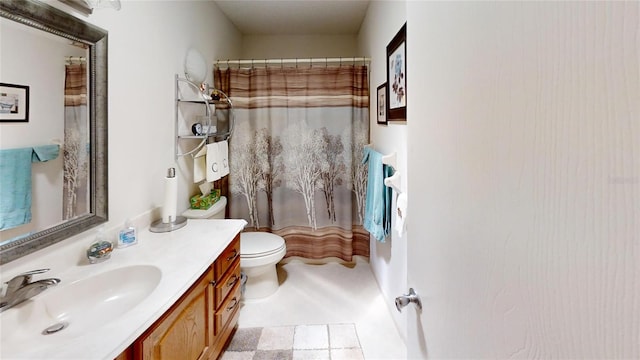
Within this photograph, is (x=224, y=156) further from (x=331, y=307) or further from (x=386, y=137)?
(x=331, y=307)

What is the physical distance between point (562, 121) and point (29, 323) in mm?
1378

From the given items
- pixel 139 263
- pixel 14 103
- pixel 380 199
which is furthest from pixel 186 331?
pixel 380 199

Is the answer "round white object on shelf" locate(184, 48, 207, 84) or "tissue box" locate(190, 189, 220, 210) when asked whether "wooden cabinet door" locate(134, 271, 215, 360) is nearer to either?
"tissue box" locate(190, 189, 220, 210)

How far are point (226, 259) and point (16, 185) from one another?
885 millimetres

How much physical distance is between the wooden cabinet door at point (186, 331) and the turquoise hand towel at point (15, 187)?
589 millimetres

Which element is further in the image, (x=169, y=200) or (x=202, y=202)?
(x=202, y=202)

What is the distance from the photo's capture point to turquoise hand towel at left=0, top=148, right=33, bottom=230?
1027 millimetres

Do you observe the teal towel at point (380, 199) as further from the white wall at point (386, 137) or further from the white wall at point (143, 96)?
the white wall at point (143, 96)

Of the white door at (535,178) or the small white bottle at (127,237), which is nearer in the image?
the white door at (535,178)

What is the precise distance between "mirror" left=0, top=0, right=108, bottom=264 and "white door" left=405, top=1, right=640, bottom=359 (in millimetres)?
1284

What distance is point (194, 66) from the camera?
230 centimetres

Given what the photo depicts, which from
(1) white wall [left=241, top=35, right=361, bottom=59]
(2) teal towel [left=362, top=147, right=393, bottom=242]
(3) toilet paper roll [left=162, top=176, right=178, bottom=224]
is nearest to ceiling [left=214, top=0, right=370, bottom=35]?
(1) white wall [left=241, top=35, right=361, bottom=59]

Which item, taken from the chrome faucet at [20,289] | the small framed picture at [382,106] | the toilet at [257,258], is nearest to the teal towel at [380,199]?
the small framed picture at [382,106]

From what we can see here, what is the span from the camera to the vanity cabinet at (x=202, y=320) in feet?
3.36
